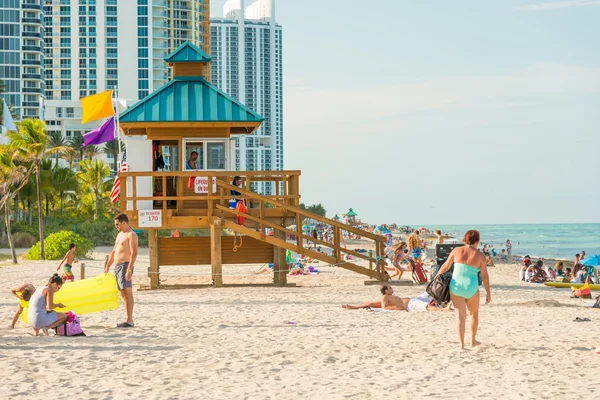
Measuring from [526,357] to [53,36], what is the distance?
135 metres

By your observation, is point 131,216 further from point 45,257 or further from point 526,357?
point 45,257

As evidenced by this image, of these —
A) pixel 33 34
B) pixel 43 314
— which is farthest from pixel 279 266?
pixel 33 34

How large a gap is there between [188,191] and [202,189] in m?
0.83

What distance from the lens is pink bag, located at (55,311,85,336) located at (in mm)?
11367

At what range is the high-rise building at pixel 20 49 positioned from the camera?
121875mm

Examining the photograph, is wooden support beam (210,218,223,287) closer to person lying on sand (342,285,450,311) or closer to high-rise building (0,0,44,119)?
person lying on sand (342,285,450,311)

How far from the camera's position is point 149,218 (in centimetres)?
1908

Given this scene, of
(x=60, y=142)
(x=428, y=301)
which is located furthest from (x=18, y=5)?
(x=428, y=301)

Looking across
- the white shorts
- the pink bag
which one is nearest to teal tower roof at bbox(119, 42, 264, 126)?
the white shorts

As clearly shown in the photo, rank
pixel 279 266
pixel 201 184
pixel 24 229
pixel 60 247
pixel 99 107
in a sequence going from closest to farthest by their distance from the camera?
1. pixel 201 184
2. pixel 279 266
3. pixel 99 107
4. pixel 60 247
5. pixel 24 229

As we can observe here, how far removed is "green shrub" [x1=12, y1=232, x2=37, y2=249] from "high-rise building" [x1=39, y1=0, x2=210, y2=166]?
269ft

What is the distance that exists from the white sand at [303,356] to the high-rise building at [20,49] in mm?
114370

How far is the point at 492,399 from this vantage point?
7.77m

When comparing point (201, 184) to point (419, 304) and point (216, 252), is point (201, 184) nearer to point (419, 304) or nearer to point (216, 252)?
point (216, 252)
